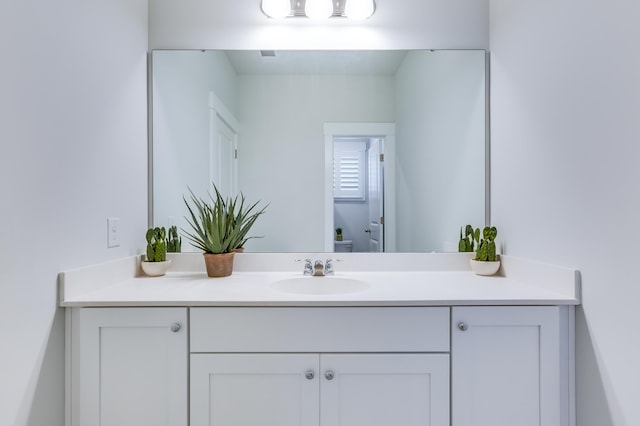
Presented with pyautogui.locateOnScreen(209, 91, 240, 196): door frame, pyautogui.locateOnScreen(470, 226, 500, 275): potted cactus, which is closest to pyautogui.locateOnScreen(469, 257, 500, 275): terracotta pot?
pyautogui.locateOnScreen(470, 226, 500, 275): potted cactus

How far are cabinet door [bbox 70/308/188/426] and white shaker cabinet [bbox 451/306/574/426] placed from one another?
92cm

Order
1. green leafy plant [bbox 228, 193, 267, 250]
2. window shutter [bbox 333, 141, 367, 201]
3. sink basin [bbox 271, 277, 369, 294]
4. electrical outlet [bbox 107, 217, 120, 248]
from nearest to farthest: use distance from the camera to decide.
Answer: electrical outlet [bbox 107, 217, 120, 248] < sink basin [bbox 271, 277, 369, 294] < green leafy plant [bbox 228, 193, 267, 250] < window shutter [bbox 333, 141, 367, 201]

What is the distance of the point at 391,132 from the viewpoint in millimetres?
1753

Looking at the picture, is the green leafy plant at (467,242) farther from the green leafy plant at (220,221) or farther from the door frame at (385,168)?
the green leafy plant at (220,221)

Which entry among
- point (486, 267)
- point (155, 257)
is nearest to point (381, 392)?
point (486, 267)

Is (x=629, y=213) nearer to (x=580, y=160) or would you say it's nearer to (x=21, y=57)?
(x=580, y=160)

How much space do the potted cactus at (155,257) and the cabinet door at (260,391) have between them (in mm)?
577

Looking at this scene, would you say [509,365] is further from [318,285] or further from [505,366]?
[318,285]

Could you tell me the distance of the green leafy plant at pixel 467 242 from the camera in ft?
5.60

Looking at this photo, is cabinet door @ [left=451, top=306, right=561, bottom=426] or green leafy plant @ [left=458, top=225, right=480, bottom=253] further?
green leafy plant @ [left=458, top=225, right=480, bottom=253]

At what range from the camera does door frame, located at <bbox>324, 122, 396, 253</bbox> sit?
174 cm

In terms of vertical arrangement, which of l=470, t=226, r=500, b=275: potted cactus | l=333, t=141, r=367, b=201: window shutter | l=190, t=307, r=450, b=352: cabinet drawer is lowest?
l=190, t=307, r=450, b=352: cabinet drawer

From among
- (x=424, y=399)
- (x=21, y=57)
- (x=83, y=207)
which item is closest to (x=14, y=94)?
(x=21, y=57)

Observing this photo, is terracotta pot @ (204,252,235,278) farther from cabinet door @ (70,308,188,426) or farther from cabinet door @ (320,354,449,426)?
cabinet door @ (320,354,449,426)
